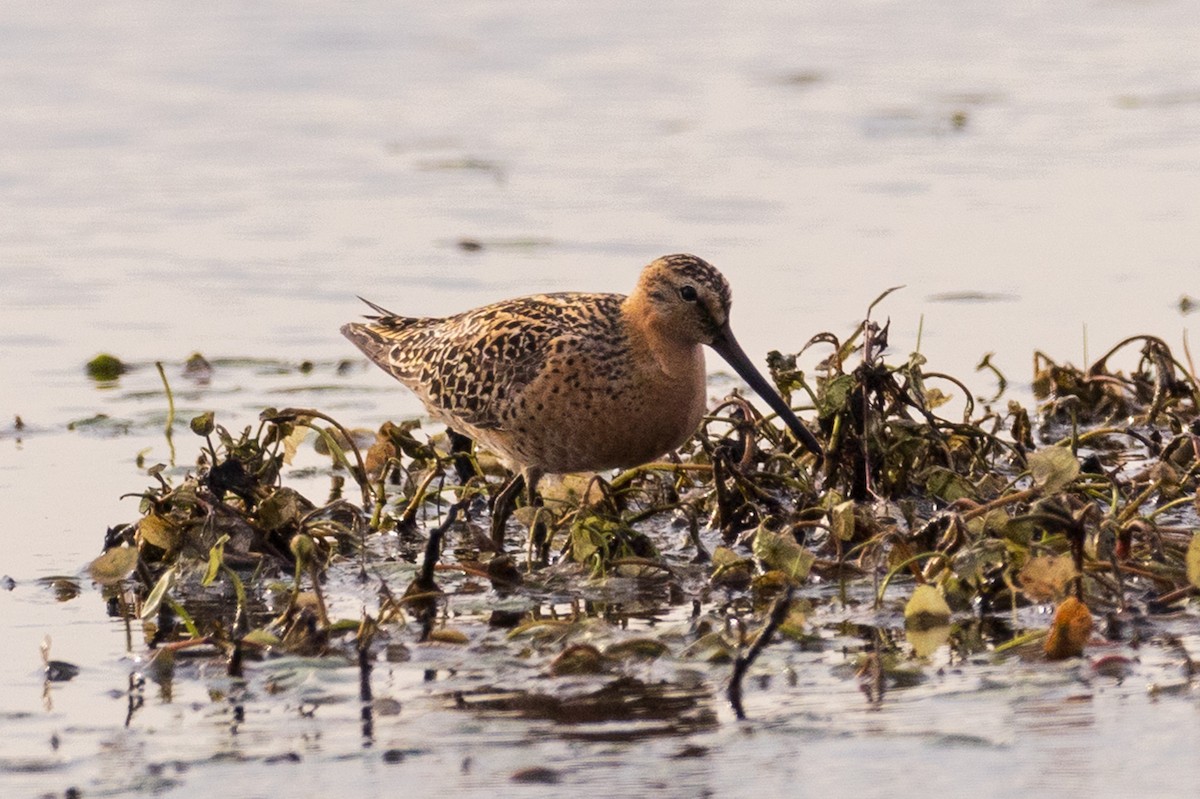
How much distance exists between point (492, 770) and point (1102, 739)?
1374 mm

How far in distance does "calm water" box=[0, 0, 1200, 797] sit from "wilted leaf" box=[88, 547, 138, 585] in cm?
19

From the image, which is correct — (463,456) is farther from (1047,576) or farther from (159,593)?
(1047,576)

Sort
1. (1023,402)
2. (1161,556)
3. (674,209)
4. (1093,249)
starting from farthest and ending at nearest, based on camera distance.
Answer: (674,209) → (1093,249) → (1023,402) → (1161,556)

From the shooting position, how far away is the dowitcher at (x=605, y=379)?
22.6 feet

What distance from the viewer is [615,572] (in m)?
6.42

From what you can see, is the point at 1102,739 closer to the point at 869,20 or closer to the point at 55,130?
the point at 55,130

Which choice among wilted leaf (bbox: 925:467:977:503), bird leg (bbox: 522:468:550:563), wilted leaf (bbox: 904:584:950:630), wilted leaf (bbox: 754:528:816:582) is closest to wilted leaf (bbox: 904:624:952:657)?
wilted leaf (bbox: 904:584:950:630)

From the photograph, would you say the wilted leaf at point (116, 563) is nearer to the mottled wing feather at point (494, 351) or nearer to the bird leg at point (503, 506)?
the bird leg at point (503, 506)

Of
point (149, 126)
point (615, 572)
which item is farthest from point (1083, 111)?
point (615, 572)

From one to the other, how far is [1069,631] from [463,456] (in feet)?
9.27

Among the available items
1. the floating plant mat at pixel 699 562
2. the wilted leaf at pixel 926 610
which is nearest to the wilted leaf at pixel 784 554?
the floating plant mat at pixel 699 562

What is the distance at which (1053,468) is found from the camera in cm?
585

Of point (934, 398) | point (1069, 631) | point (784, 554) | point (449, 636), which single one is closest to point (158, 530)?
point (449, 636)

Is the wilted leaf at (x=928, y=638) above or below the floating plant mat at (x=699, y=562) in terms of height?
below
